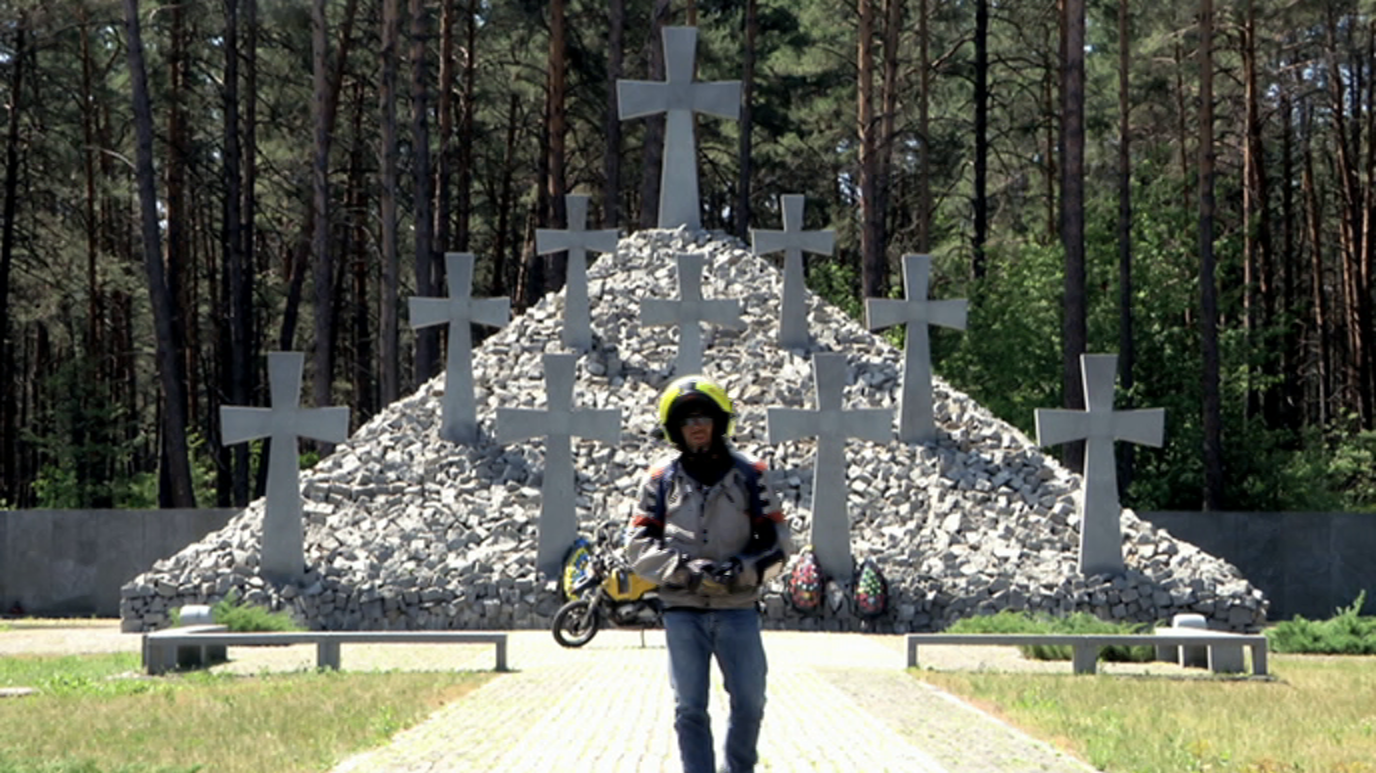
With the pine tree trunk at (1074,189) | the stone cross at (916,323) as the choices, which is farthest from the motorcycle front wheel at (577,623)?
the pine tree trunk at (1074,189)

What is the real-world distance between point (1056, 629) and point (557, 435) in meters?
6.32

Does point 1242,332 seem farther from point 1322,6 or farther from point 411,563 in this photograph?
point 411,563

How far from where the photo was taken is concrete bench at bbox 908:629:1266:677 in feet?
46.9

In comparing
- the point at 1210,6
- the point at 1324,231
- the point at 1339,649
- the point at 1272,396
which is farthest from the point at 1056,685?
the point at 1324,231

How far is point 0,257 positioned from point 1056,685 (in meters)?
26.2

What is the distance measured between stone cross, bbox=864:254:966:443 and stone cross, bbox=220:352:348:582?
6.81 meters

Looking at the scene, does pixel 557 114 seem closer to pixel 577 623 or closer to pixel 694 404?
pixel 577 623

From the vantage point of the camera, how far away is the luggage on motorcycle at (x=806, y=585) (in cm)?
2023

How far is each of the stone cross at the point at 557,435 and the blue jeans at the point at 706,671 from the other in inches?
556

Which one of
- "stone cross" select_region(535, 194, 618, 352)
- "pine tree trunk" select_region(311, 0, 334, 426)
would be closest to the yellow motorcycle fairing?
"stone cross" select_region(535, 194, 618, 352)

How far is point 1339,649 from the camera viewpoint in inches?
711

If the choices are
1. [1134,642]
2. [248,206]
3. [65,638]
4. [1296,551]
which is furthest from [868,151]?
[1134,642]

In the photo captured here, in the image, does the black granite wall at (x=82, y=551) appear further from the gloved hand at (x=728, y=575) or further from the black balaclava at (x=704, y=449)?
the gloved hand at (x=728, y=575)

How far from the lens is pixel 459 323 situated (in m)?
23.7
